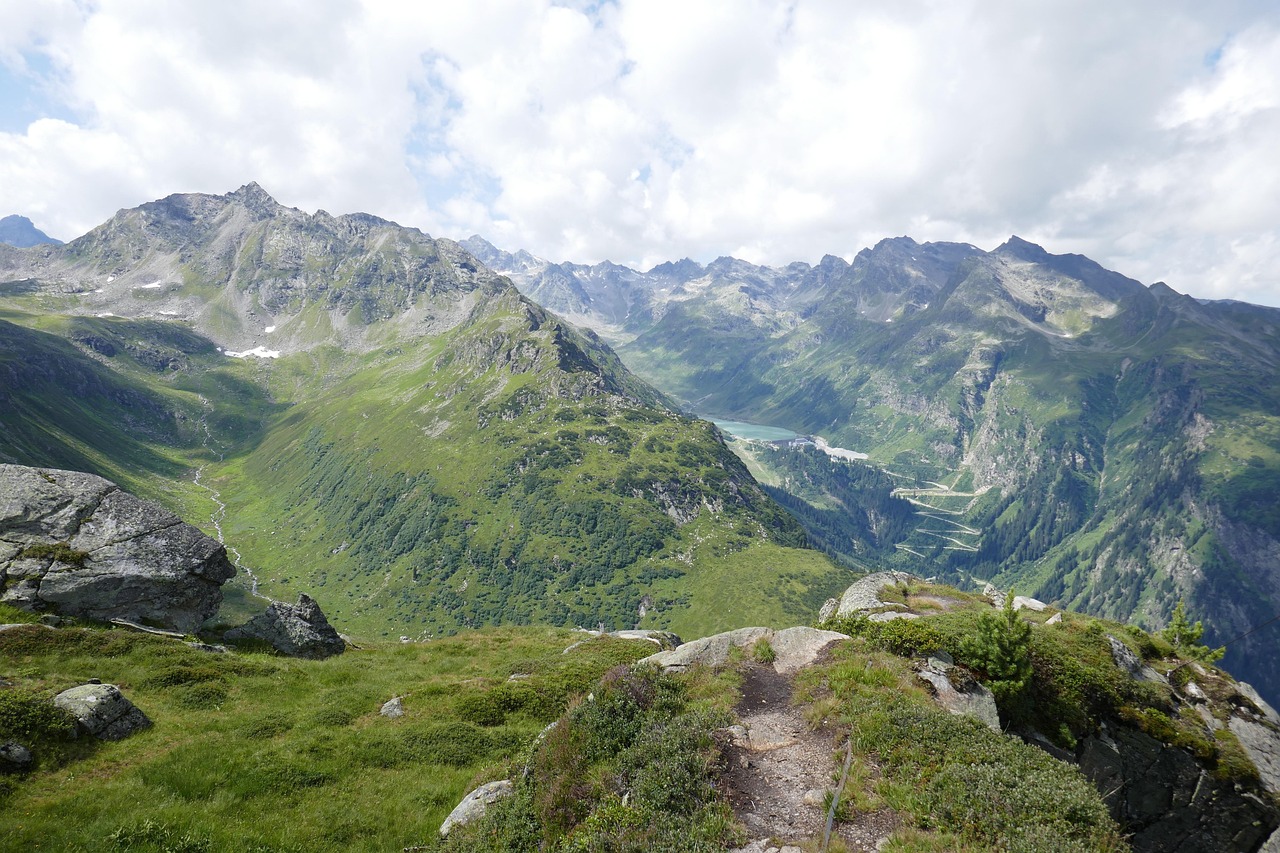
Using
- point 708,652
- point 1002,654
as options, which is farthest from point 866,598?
point 708,652

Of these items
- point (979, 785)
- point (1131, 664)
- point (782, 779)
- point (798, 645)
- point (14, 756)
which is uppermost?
point (979, 785)

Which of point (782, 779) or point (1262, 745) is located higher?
point (782, 779)

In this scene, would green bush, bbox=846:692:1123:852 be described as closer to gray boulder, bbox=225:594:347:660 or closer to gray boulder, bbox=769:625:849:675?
gray boulder, bbox=769:625:849:675

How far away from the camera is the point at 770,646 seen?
23.7 meters

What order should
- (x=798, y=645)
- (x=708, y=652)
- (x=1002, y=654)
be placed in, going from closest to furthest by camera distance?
(x=1002, y=654) < (x=708, y=652) < (x=798, y=645)

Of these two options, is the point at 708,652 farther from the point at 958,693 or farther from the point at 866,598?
the point at 866,598

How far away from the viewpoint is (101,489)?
34031 mm

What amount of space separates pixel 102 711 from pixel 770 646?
25.7m

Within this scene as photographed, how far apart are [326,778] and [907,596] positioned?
36.0 metres

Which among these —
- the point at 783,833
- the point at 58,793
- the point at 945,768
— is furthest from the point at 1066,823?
the point at 58,793

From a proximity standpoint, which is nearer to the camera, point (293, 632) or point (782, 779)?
point (782, 779)

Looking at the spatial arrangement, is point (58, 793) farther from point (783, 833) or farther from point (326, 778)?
point (783, 833)

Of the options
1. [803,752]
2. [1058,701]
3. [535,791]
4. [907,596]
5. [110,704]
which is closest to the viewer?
[535,791]

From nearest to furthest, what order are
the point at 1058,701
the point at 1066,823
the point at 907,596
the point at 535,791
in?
the point at 1066,823
the point at 535,791
the point at 1058,701
the point at 907,596
